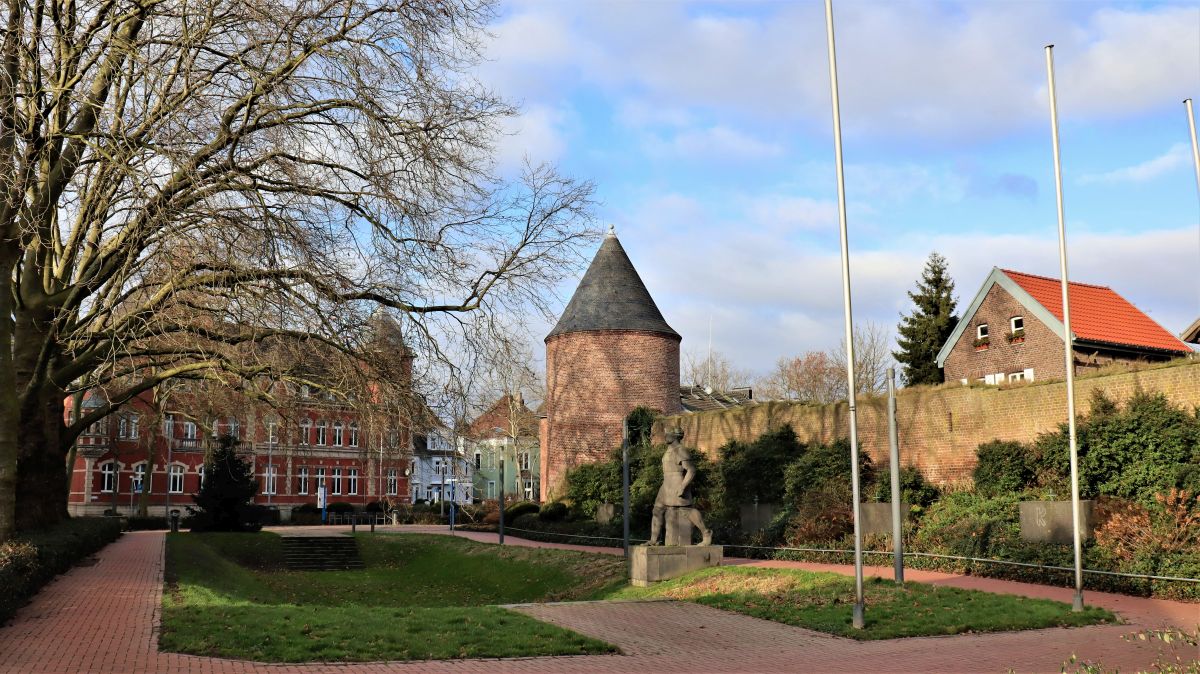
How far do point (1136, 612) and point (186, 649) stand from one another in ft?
39.8

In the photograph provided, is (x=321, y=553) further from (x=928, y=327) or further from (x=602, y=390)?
(x=928, y=327)

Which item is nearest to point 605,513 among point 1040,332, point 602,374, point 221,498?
point 602,374

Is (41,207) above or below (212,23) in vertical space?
below

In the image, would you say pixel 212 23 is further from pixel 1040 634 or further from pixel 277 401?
pixel 1040 634

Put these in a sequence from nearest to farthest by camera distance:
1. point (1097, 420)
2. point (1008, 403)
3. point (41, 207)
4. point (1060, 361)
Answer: point (41, 207) → point (1097, 420) → point (1008, 403) → point (1060, 361)

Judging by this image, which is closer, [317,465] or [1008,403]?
[1008,403]

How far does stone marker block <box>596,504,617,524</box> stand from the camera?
33656 mm

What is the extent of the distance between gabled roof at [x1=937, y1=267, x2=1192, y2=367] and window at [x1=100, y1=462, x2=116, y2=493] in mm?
50584

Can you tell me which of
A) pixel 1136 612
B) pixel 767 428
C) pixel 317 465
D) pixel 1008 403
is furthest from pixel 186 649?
pixel 317 465

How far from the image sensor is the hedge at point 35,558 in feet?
39.7

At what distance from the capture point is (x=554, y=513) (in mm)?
37406

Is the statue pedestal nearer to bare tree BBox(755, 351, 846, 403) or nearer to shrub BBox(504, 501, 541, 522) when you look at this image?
shrub BBox(504, 501, 541, 522)

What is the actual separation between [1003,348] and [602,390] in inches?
625

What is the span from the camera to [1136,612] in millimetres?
13641
